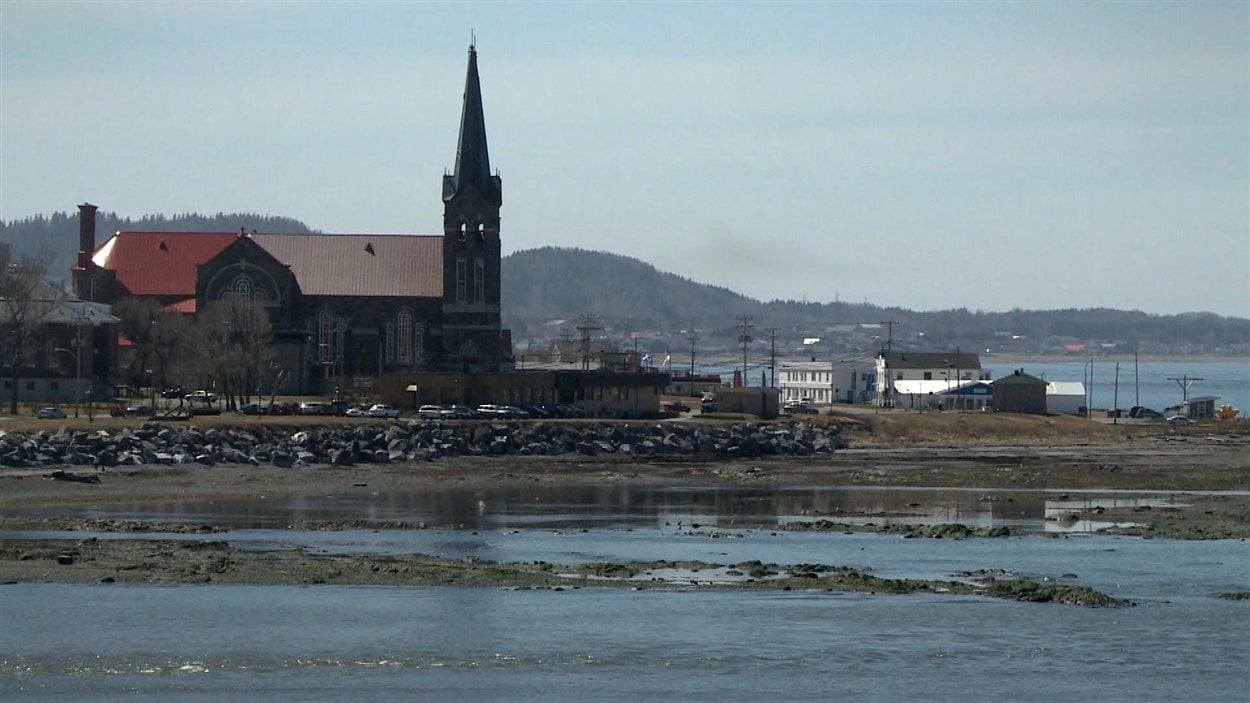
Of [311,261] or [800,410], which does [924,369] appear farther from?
[311,261]

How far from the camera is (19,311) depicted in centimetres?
8006

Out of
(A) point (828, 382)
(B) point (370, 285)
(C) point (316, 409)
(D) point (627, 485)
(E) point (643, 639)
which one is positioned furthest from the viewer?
(A) point (828, 382)

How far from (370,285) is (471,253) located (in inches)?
296

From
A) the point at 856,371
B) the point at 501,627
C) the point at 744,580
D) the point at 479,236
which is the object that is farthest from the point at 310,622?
the point at 856,371

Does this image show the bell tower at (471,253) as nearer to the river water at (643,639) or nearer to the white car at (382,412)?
the white car at (382,412)

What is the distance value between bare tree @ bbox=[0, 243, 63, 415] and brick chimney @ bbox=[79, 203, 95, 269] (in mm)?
23236

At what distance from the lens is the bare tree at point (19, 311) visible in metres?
79.6

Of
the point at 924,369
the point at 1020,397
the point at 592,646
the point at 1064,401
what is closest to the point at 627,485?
the point at 592,646

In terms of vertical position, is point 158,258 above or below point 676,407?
above

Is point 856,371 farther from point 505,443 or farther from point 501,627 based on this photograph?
point 501,627

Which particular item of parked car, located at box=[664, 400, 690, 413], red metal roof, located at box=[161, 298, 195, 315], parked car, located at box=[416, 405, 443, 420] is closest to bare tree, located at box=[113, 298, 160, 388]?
red metal roof, located at box=[161, 298, 195, 315]

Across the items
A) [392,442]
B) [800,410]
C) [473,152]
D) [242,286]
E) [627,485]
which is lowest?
[627,485]

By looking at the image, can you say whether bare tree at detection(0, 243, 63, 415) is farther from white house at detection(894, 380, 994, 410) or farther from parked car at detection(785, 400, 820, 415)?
white house at detection(894, 380, 994, 410)

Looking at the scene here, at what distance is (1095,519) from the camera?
4622cm
